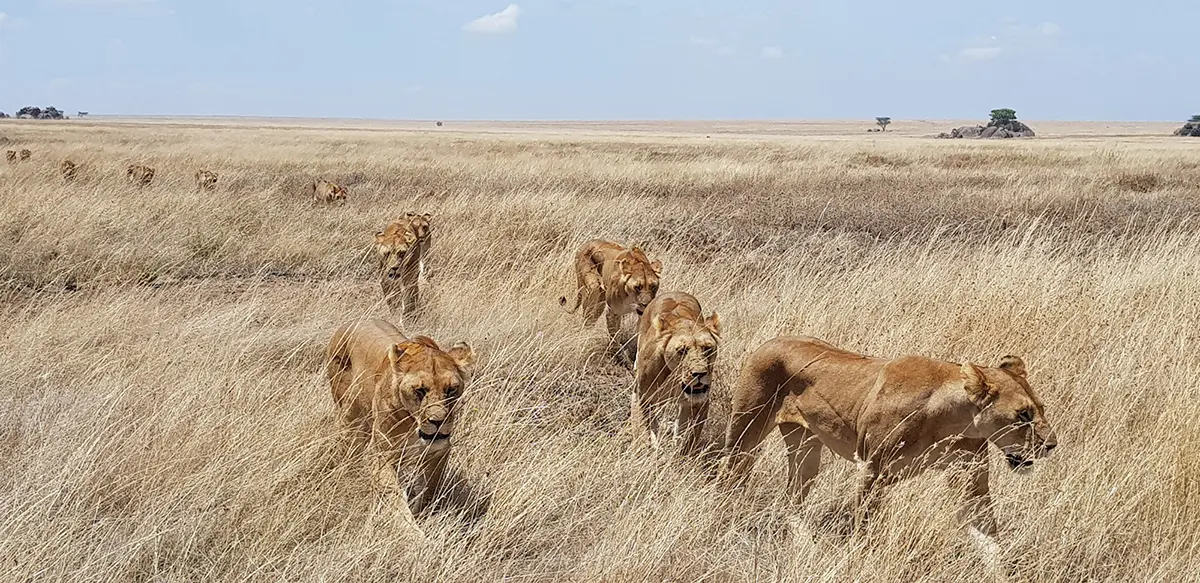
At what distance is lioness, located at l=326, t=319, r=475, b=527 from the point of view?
3941 millimetres

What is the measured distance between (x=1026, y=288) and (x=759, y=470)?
374cm

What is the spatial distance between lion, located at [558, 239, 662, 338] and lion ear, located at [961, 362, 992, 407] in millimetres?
3482

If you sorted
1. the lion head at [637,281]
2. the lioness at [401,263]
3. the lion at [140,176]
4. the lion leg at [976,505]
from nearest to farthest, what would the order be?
the lion leg at [976,505] < the lion head at [637,281] < the lioness at [401,263] < the lion at [140,176]

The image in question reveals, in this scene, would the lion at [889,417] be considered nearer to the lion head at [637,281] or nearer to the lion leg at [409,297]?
the lion head at [637,281]

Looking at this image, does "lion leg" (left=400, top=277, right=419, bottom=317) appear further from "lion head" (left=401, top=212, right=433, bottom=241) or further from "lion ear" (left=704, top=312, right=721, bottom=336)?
"lion ear" (left=704, top=312, right=721, bottom=336)

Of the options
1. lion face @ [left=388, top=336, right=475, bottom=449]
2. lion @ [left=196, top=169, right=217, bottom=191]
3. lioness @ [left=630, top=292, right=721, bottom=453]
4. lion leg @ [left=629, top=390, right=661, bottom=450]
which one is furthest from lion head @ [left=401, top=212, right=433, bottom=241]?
lion @ [left=196, top=169, right=217, bottom=191]

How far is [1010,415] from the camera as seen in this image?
12.6 ft

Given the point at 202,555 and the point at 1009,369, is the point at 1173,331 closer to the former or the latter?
the point at 1009,369

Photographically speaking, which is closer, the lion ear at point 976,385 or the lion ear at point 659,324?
the lion ear at point 976,385

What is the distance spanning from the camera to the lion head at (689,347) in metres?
4.88

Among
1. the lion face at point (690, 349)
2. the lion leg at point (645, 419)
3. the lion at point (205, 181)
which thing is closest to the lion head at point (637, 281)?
the lion leg at point (645, 419)

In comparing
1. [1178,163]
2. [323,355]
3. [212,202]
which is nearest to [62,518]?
[323,355]

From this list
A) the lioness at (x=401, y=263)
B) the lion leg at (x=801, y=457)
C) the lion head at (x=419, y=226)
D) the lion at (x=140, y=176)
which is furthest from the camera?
the lion at (x=140, y=176)

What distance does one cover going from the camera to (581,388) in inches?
265
